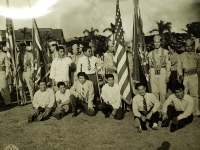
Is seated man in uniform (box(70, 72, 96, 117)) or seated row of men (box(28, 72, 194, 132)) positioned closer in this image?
seated row of men (box(28, 72, 194, 132))

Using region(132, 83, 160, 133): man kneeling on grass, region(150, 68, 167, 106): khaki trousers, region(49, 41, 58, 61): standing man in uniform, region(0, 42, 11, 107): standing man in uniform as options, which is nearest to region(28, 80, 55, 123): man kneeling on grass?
region(0, 42, 11, 107): standing man in uniform

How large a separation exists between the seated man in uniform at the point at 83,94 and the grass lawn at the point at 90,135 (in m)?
0.33

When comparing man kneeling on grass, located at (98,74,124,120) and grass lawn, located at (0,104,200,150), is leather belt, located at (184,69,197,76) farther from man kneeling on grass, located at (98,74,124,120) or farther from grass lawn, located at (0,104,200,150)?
man kneeling on grass, located at (98,74,124,120)

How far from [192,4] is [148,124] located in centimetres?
256

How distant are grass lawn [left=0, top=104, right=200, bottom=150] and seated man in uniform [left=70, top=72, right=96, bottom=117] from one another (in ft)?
1.08

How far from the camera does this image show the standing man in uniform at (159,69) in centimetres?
487

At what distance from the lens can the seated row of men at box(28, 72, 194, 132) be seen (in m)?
4.10

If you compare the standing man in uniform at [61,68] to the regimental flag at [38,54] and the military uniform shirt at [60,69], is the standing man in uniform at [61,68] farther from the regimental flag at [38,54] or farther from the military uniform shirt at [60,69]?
the regimental flag at [38,54]

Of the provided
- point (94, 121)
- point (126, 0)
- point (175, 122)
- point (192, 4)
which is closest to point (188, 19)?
point (192, 4)

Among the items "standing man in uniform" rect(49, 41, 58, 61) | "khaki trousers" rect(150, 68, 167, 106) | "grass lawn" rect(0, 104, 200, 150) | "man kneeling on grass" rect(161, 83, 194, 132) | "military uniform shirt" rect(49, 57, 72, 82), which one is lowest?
"grass lawn" rect(0, 104, 200, 150)

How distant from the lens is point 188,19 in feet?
13.8

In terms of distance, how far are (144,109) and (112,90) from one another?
1168mm

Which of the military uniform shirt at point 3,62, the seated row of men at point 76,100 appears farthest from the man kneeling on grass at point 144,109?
the military uniform shirt at point 3,62

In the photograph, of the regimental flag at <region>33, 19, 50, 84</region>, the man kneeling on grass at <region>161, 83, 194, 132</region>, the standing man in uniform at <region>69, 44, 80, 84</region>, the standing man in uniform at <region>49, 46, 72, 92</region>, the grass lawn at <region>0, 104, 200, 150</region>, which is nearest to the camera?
the grass lawn at <region>0, 104, 200, 150</region>
